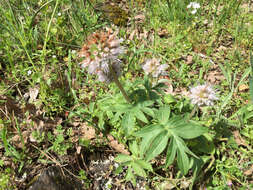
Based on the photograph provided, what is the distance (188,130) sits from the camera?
1.86 metres

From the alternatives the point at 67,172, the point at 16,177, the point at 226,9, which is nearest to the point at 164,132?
the point at 67,172

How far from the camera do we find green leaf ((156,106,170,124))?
2027 millimetres

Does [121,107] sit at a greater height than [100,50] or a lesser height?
lesser

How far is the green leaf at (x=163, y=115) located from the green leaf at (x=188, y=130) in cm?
13

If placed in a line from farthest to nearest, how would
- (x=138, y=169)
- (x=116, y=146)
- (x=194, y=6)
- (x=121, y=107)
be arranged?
(x=194, y=6)
(x=116, y=146)
(x=138, y=169)
(x=121, y=107)

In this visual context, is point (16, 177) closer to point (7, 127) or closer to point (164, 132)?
point (7, 127)

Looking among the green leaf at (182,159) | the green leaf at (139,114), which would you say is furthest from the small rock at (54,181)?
the green leaf at (182,159)

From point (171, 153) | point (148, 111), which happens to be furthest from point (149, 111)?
point (171, 153)

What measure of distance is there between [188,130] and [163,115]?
29 centimetres

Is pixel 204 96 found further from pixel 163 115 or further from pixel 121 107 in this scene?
pixel 121 107

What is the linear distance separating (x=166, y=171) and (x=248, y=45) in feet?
8.66

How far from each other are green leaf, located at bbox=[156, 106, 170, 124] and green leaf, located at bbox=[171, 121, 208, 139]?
0.43ft

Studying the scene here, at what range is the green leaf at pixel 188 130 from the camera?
1.82 metres

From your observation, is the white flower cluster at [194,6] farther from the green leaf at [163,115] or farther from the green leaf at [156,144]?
the green leaf at [156,144]
